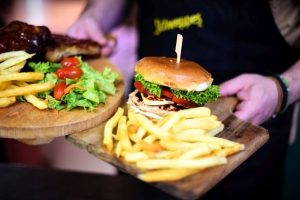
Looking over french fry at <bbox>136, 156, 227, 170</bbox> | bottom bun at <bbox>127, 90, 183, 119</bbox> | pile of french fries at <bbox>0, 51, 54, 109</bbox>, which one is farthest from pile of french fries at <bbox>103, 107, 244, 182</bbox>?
pile of french fries at <bbox>0, 51, 54, 109</bbox>

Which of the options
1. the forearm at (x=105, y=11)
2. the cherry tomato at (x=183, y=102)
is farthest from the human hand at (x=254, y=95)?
the forearm at (x=105, y=11)

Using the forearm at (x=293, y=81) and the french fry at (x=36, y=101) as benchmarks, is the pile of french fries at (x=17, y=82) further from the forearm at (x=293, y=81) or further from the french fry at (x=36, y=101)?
the forearm at (x=293, y=81)

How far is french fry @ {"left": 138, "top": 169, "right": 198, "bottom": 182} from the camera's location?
1.95 m

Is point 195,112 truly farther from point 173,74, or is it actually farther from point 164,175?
point 164,175

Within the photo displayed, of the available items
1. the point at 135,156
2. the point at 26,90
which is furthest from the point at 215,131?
the point at 26,90

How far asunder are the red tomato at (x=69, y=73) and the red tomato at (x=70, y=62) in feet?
0.40

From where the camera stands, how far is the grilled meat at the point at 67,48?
10.2ft

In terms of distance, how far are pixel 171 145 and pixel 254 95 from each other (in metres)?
0.99

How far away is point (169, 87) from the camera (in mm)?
2564

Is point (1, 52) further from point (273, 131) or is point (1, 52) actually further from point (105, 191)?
point (273, 131)

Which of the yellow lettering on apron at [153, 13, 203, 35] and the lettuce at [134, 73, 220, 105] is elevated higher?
the yellow lettering on apron at [153, 13, 203, 35]

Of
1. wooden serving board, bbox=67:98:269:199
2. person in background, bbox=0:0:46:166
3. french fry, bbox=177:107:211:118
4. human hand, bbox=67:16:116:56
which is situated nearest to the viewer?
wooden serving board, bbox=67:98:269:199

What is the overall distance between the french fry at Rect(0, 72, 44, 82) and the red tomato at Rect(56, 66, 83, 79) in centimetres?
16

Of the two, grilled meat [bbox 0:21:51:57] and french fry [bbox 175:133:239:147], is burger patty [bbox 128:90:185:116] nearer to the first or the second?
french fry [bbox 175:133:239:147]
